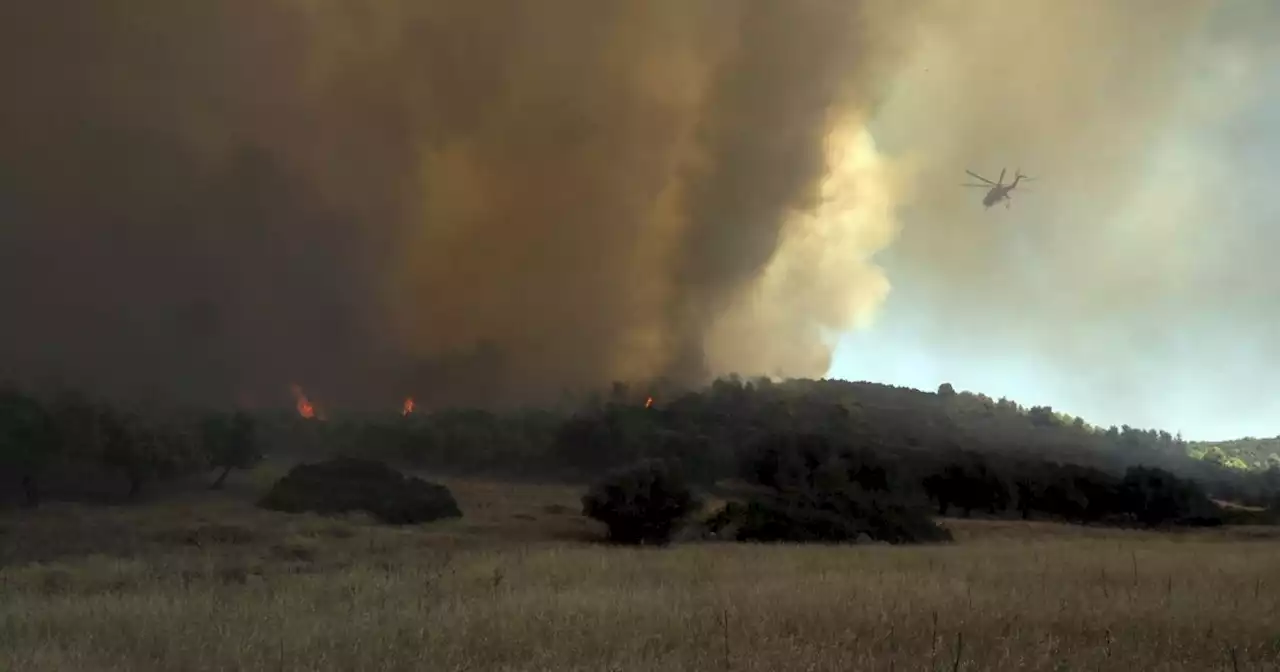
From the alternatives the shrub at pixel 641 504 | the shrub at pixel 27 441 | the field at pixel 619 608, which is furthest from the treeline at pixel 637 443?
the field at pixel 619 608

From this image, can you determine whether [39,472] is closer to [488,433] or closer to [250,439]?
[250,439]

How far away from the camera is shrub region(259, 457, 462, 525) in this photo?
26172mm

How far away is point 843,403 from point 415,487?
50.8m

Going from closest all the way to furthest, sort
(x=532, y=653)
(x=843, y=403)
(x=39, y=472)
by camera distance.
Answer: (x=532, y=653)
(x=39, y=472)
(x=843, y=403)

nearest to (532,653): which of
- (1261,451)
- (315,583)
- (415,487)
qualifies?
(315,583)

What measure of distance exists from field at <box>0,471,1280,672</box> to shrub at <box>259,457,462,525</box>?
8.63 m

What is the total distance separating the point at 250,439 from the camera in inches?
1391

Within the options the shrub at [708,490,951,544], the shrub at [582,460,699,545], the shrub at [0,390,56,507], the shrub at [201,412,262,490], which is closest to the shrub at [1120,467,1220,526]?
the shrub at [708,490,951,544]

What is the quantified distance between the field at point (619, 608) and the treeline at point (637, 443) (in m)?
13.7

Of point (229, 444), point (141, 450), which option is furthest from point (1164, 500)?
point (141, 450)

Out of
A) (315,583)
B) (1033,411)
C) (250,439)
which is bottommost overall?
(315,583)

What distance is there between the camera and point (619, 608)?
9000 mm

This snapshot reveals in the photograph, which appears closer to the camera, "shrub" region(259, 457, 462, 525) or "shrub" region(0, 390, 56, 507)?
"shrub" region(259, 457, 462, 525)

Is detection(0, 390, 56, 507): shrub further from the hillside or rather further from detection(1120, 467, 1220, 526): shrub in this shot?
detection(1120, 467, 1220, 526): shrub
